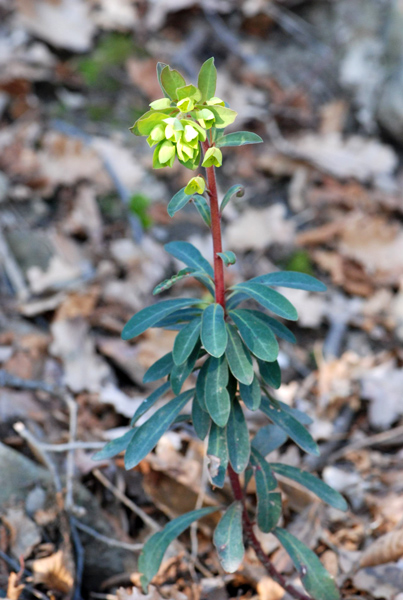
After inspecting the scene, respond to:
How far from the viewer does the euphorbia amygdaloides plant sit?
109 cm

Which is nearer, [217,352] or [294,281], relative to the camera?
[217,352]

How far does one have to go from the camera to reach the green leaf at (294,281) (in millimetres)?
1327

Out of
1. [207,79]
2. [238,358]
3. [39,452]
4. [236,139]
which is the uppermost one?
[207,79]

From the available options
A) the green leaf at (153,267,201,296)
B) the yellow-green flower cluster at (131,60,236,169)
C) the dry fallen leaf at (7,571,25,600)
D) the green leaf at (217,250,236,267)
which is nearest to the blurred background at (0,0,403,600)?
the dry fallen leaf at (7,571,25,600)

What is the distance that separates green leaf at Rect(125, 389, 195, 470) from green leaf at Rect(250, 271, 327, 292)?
0.37 metres

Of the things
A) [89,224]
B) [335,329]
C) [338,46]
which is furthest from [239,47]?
[335,329]

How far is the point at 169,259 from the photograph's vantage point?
9.85ft

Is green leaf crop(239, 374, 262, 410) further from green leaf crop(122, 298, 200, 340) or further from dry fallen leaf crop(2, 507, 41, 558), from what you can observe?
dry fallen leaf crop(2, 507, 41, 558)

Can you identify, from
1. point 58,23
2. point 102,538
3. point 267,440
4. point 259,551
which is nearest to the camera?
point 259,551

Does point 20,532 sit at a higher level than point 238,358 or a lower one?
lower

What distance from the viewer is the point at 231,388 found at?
4.58 feet

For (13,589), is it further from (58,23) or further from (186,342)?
(58,23)

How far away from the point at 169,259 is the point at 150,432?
5.73 feet

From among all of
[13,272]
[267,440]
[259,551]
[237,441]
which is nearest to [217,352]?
[237,441]
